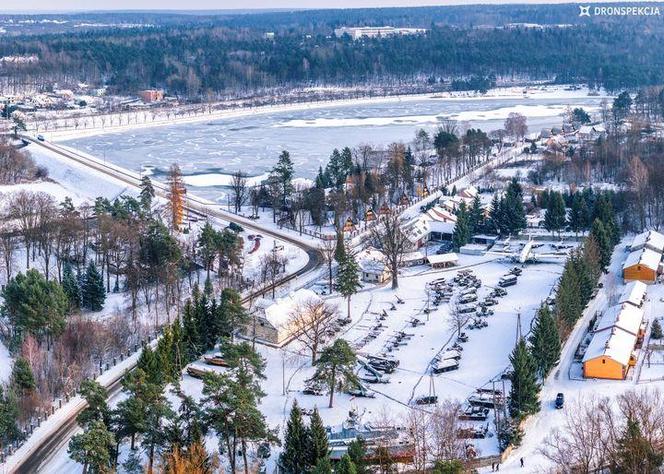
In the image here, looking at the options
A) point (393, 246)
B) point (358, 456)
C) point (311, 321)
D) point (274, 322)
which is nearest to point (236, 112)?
point (393, 246)

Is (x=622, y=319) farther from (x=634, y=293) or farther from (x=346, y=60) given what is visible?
(x=346, y=60)

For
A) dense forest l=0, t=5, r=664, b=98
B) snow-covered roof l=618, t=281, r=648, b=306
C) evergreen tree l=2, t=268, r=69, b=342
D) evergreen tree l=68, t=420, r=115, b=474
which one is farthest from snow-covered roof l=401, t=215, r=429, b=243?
dense forest l=0, t=5, r=664, b=98

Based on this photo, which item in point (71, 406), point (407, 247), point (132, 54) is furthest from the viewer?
point (132, 54)

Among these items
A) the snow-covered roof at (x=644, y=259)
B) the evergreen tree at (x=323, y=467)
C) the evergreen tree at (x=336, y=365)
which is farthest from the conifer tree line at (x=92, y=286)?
the snow-covered roof at (x=644, y=259)

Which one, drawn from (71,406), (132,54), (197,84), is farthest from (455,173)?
(132,54)

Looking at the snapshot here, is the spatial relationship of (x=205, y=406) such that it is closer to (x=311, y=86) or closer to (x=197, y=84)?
(x=197, y=84)
